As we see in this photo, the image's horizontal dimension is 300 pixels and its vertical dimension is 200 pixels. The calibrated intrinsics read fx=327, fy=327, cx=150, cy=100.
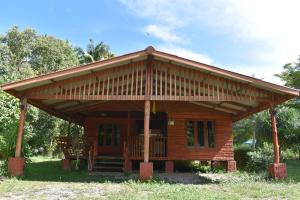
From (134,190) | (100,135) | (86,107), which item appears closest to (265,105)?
(134,190)

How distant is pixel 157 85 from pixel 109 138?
7.09 metres

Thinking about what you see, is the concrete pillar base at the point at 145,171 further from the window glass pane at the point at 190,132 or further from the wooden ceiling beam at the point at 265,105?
the window glass pane at the point at 190,132

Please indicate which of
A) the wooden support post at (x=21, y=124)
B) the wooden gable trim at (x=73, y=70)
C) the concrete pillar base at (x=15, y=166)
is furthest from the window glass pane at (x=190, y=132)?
the concrete pillar base at (x=15, y=166)

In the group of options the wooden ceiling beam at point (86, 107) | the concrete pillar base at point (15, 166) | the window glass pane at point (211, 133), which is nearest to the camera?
the concrete pillar base at point (15, 166)

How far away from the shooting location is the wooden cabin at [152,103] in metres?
11.8

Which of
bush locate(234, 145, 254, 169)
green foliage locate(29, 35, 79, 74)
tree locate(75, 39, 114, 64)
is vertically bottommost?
bush locate(234, 145, 254, 169)

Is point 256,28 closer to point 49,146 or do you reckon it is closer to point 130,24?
point 130,24

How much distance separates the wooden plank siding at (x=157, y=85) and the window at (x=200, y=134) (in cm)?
471

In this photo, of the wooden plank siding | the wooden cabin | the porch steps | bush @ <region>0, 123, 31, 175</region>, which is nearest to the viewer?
the wooden cabin

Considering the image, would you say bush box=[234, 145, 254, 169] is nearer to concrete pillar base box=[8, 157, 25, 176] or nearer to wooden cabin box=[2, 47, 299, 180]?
wooden cabin box=[2, 47, 299, 180]

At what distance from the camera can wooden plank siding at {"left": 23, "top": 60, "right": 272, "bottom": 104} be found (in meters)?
12.2

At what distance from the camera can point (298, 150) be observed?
2273cm

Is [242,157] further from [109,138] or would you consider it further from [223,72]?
[223,72]

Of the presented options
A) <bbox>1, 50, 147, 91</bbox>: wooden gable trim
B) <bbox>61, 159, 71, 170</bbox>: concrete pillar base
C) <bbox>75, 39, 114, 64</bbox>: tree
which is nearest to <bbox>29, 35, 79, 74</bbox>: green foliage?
<bbox>75, 39, 114, 64</bbox>: tree
